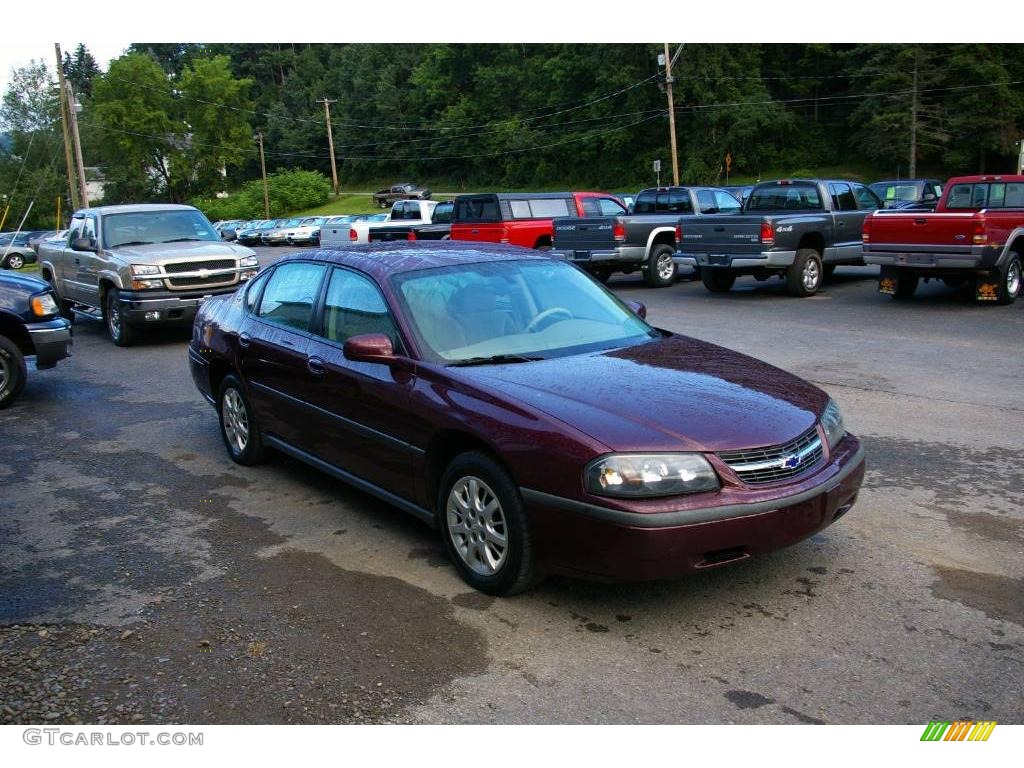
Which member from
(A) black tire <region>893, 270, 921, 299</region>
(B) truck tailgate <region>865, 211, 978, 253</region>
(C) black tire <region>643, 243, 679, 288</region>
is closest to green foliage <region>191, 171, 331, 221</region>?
(C) black tire <region>643, 243, 679, 288</region>

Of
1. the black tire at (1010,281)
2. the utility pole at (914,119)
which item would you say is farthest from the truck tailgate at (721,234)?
the utility pole at (914,119)

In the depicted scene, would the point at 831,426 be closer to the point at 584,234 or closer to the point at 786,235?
the point at 786,235

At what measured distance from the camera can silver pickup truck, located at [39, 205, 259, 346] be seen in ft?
42.3

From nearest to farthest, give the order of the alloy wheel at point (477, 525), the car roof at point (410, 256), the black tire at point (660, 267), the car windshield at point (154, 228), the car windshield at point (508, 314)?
the alloy wheel at point (477, 525) < the car windshield at point (508, 314) < the car roof at point (410, 256) < the car windshield at point (154, 228) < the black tire at point (660, 267)

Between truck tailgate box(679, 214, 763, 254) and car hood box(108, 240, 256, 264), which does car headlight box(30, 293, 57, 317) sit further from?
truck tailgate box(679, 214, 763, 254)

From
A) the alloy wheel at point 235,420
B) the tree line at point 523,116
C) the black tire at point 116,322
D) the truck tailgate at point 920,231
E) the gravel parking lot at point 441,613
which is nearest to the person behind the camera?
the gravel parking lot at point 441,613

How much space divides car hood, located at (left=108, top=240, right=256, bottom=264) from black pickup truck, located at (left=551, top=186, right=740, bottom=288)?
7248 millimetres

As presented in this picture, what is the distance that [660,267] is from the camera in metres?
19.6

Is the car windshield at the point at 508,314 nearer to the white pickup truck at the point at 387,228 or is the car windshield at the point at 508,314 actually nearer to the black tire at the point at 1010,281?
the black tire at the point at 1010,281

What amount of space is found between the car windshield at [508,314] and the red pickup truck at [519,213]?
14958 millimetres

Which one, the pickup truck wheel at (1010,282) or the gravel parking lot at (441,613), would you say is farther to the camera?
the pickup truck wheel at (1010,282)

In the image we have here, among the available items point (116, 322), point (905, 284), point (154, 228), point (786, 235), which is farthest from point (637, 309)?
point (905, 284)

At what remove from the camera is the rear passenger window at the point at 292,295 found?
6004mm

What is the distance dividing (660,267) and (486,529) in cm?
1581
